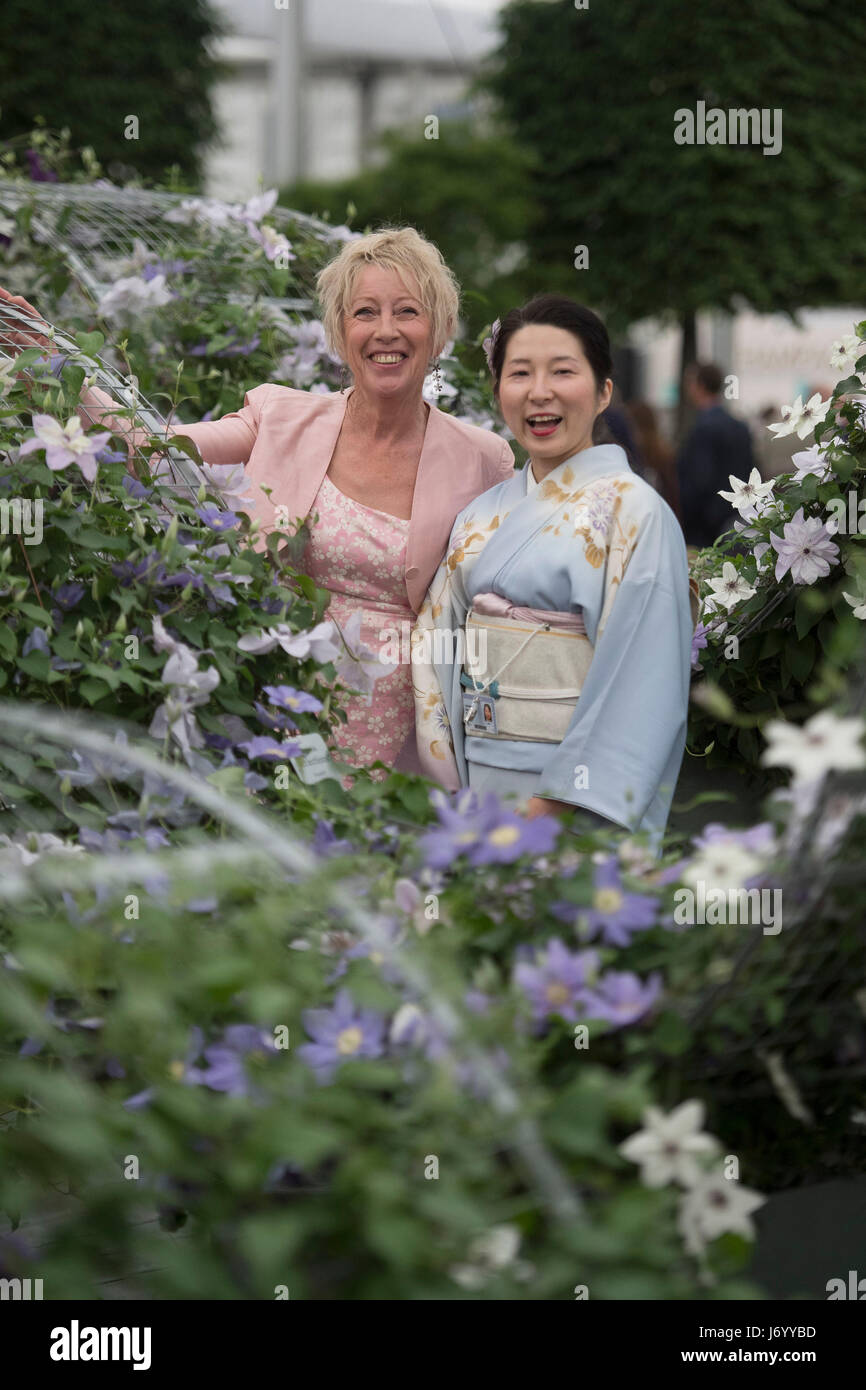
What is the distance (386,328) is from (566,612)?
25.9 inches

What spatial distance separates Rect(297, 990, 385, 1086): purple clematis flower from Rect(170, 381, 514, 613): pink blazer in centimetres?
148

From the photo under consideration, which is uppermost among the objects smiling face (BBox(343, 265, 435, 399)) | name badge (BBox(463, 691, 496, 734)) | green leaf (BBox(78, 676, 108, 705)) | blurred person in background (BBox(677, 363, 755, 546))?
blurred person in background (BBox(677, 363, 755, 546))

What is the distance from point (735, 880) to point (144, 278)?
3.03m

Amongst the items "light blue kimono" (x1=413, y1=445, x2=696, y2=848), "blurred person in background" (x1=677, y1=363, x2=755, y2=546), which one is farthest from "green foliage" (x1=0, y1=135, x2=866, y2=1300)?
"blurred person in background" (x1=677, y1=363, x2=755, y2=546)

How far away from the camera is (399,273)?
2.65m

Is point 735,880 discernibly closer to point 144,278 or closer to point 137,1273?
point 137,1273

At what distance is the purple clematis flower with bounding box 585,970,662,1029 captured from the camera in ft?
3.90

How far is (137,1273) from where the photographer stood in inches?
49.8

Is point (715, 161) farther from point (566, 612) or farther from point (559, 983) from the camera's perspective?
point (559, 983)

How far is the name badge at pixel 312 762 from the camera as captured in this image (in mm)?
1882

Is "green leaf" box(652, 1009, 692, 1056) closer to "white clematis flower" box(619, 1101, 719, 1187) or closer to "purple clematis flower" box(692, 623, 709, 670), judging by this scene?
"white clematis flower" box(619, 1101, 719, 1187)

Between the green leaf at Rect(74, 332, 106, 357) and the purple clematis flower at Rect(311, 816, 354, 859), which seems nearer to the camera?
the purple clematis flower at Rect(311, 816, 354, 859)

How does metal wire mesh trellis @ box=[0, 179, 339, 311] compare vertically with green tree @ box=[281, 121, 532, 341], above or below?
below

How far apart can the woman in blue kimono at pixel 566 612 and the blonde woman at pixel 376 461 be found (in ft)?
0.44
